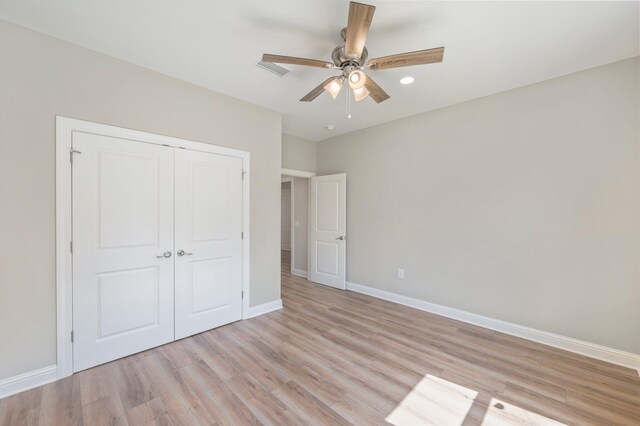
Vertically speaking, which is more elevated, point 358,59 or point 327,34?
point 327,34

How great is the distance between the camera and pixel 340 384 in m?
2.07

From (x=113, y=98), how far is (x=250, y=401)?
2.87m

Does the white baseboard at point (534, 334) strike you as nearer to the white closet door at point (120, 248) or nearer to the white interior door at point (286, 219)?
the white closet door at point (120, 248)

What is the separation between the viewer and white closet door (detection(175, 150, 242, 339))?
281 centimetres

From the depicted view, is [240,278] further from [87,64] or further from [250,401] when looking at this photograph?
[87,64]

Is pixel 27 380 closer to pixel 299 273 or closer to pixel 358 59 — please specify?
pixel 358 59

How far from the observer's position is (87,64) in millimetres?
2268

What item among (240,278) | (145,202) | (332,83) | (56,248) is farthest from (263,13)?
(240,278)

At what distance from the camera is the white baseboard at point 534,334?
2365 mm

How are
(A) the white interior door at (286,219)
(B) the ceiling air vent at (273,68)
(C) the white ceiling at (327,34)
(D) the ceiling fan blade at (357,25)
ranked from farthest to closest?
(A) the white interior door at (286,219)
(B) the ceiling air vent at (273,68)
(C) the white ceiling at (327,34)
(D) the ceiling fan blade at (357,25)

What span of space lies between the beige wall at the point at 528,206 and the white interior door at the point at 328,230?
0.73 meters

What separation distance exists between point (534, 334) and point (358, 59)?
332 centimetres

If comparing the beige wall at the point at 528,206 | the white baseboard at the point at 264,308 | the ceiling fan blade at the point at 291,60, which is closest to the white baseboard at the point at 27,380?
the white baseboard at the point at 264,308

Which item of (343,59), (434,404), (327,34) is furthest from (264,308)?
(327,34)
